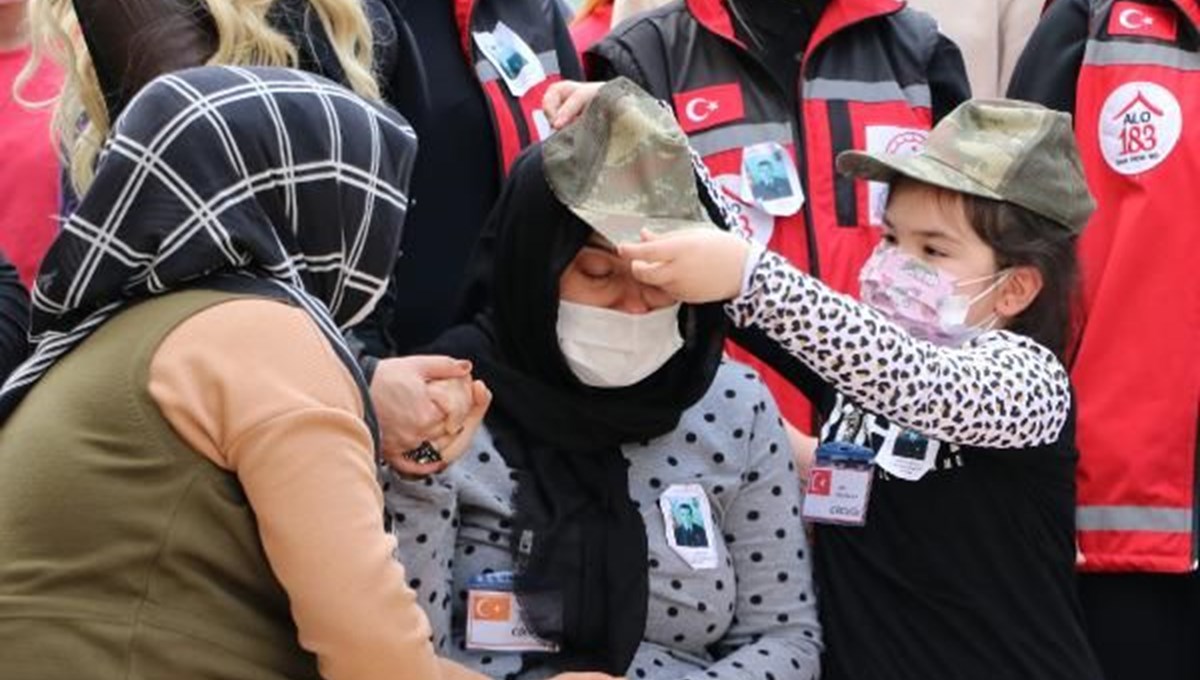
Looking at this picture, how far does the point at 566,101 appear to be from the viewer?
2994 millimetres

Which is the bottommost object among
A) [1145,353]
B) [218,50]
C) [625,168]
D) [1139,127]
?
[1145,353]

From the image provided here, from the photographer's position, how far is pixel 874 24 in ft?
11.7

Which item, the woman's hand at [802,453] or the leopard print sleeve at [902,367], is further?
the woman's hand at [802,453]

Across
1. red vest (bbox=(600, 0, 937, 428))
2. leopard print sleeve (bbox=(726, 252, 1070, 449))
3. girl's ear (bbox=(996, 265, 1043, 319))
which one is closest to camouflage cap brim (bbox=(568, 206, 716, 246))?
leopard print sleeve (bbox=(726, 252, 1070, 449))

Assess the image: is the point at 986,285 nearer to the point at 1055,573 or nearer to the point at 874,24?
the point at 1055,573

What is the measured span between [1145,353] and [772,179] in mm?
712

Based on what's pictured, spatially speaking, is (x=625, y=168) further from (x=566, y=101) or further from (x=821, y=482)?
(x=821, y=482)

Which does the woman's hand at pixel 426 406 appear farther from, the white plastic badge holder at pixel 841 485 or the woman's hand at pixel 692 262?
the white plastic badge holder at pixel 841 485

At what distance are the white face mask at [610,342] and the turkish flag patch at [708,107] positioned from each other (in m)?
0.62

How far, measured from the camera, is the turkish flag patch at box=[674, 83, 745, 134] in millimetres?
3436

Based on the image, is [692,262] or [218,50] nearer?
[692,262]

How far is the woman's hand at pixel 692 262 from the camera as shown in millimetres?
2590

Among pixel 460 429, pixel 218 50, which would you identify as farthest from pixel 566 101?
pixel 460 429

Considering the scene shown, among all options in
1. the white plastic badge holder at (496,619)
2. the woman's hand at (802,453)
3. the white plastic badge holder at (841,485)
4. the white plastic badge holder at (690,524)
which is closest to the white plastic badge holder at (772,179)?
the woman's hand at (802,453)
